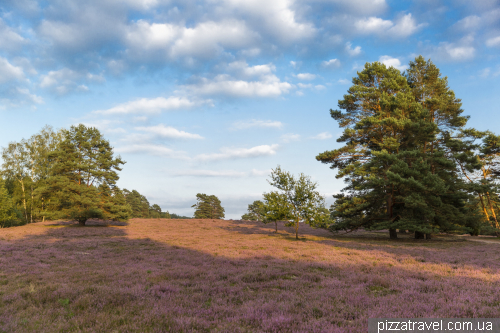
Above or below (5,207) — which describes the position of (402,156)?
above

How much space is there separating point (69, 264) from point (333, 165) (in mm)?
27274

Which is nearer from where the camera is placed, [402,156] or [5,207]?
[402,156]

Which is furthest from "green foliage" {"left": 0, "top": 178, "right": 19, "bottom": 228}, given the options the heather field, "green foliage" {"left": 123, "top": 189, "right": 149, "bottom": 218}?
"green foliage" {"left": 123, "top": 189, "right": 149, "bottom": 218}

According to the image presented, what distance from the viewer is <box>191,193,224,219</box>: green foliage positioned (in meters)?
95.2

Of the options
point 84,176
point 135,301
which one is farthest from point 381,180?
point 84,176

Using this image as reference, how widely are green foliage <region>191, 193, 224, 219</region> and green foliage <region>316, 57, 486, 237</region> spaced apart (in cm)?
6915

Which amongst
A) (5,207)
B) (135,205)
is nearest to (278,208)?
(5,207)

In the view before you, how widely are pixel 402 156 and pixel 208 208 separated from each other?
7828 centimetres

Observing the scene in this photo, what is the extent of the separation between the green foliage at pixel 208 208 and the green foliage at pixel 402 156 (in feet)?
227

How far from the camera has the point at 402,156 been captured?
26594 millimetres

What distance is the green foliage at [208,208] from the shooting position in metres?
95.2

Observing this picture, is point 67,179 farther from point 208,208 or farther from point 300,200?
point 208,208

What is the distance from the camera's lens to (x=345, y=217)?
29875 millimetres

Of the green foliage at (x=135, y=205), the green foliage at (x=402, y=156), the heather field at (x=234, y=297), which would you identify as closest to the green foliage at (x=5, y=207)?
the heather field at (x=234, y=297)
